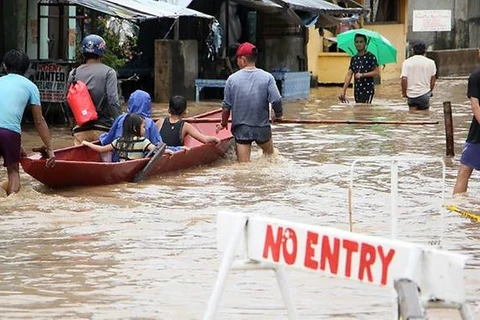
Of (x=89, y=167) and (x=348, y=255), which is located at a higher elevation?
(x=348, y=255)

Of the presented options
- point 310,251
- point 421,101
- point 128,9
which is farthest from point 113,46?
point 310,251

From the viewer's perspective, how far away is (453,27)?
39.0 metres

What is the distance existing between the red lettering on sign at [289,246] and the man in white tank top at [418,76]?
1603cm

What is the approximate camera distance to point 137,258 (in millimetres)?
8508

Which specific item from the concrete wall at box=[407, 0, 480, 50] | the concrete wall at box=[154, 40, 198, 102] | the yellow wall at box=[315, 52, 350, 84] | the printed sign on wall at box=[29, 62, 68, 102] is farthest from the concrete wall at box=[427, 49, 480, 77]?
the printed sign on wall at box=[29, 62, 68, 102]

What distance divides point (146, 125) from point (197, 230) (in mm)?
2856

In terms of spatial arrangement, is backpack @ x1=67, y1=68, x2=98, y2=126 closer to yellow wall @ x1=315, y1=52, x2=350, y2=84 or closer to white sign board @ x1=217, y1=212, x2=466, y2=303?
white sign board @ x1=217, y1=212, x2=466, y2=303

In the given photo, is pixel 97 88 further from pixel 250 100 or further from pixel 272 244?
pixel 272 244

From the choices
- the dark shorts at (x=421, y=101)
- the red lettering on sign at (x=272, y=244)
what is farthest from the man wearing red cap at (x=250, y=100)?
the dark shorts at (x=421, y=101)

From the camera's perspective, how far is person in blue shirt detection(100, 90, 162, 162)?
12.2m

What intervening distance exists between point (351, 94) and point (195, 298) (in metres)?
20.3

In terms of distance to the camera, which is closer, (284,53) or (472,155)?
(472,155)

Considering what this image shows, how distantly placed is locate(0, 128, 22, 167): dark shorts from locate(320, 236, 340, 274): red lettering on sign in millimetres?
6617

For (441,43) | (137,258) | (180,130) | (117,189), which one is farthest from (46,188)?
(441,43)
